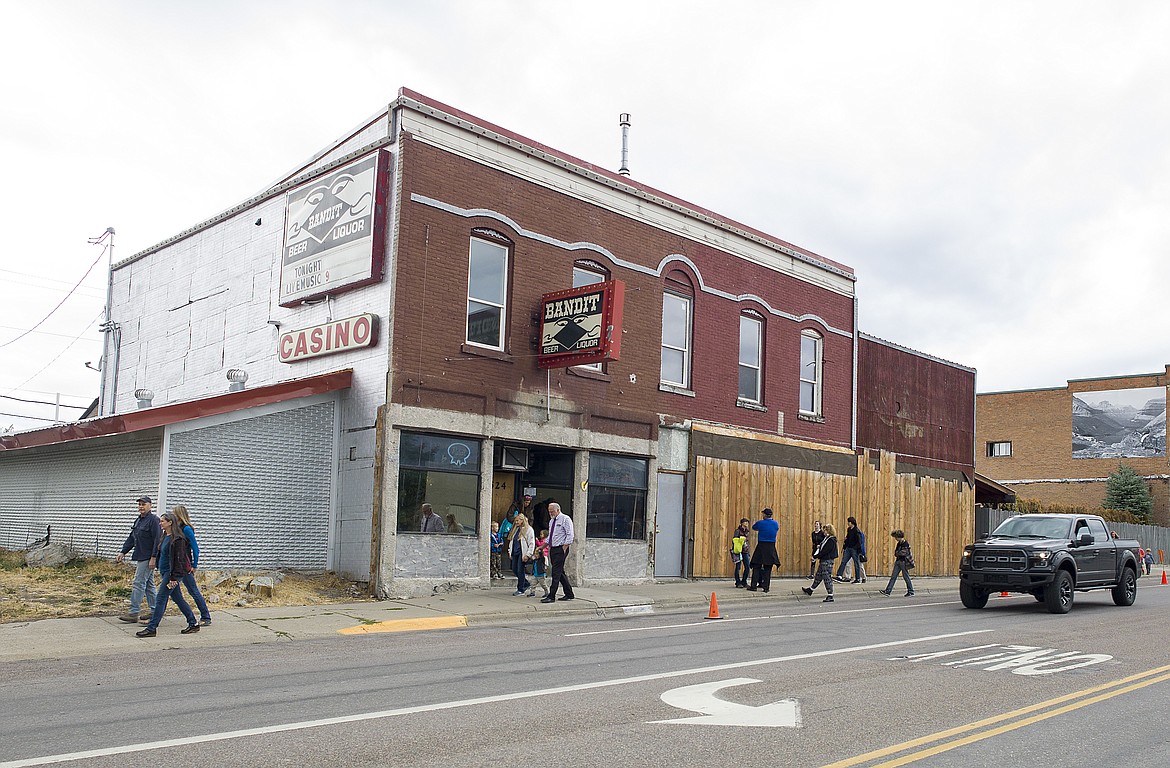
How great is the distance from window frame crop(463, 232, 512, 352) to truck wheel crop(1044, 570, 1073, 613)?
34.5 feet

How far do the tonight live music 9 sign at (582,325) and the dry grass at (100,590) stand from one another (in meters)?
5.50

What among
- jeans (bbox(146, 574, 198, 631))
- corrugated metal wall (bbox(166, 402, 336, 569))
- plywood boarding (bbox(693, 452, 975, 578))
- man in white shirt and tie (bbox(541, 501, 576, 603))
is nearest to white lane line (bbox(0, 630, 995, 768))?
jeans (bbox(146, 574, 198, 631))

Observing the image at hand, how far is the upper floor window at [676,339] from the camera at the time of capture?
22.8 meters

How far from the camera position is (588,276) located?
2127 cm

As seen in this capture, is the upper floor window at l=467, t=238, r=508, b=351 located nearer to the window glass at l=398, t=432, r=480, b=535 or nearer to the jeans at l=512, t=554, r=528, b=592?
the window glass at l=398, t=432, r=480, b=535

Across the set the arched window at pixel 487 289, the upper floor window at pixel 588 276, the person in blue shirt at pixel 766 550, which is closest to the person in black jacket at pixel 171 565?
the arched window at pixel 487 289

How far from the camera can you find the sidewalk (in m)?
11.9

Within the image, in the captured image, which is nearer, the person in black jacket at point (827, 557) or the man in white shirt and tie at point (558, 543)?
the man in white shirt and tie at point (558, 543)

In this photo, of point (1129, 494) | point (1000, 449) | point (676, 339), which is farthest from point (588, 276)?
point (1000, 449)

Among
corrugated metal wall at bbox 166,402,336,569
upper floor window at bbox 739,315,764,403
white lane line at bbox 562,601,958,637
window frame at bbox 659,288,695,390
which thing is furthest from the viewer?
upper floor window at bbox 739,315,764,403

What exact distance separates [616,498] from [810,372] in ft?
26.5

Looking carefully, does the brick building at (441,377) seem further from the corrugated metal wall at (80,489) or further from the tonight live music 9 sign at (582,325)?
the tonight live music 9 sign at (582,325)

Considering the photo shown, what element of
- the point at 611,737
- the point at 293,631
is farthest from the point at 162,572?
the point at 611,737

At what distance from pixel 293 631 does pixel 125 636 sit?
198cm
